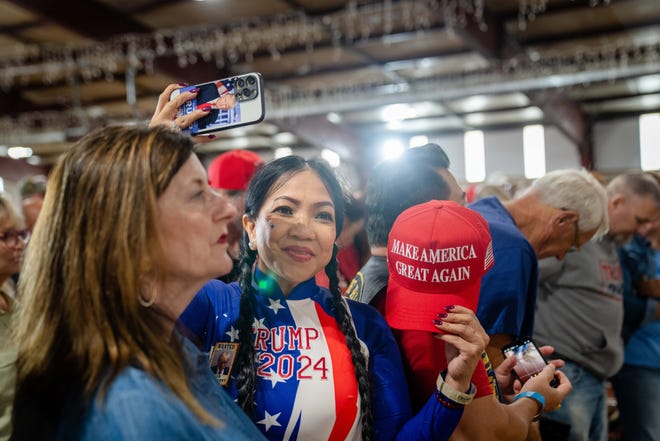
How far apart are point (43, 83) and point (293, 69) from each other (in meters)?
4.30

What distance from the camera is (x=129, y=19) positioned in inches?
284

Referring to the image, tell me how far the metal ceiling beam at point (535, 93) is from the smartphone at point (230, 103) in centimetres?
578

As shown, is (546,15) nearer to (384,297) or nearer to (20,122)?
(384,297)

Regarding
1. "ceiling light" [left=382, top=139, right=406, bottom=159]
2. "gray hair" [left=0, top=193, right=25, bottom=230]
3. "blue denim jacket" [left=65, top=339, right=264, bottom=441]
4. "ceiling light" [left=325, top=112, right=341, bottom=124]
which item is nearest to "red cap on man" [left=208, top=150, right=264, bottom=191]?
"gray hair" [left=0, top=193, right=25, bottom=230]

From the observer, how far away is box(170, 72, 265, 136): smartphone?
3.75ft

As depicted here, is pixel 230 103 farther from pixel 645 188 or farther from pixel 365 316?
pixel 645 188

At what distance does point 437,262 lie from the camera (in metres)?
1.20

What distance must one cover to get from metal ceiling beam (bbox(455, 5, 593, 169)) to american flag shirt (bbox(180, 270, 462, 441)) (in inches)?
229

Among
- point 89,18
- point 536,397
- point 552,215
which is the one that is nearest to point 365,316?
point 536,397

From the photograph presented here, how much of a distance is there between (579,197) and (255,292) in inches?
54.6

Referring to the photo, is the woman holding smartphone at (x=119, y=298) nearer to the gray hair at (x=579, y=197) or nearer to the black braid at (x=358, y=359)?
the black braid at (x=358, y=359)

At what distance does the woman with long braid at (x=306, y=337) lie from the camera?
3.74ft

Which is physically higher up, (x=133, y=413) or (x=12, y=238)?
(x=12, y=238)

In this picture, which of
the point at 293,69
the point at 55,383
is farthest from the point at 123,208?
the point at 293,69
